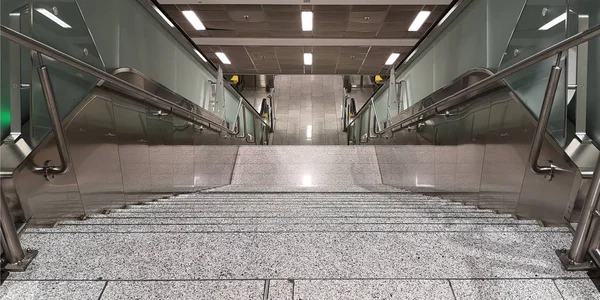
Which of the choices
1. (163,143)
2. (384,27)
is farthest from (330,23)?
(163,143)

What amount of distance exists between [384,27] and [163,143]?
8.56 metres

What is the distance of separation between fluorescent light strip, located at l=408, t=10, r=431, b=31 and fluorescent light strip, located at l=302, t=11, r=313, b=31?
2720 millimetres

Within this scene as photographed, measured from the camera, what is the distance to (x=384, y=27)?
1106 centimetres

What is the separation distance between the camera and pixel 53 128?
1.81m

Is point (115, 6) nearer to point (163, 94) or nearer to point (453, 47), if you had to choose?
point (163, 94)

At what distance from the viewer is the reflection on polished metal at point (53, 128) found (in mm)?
1763

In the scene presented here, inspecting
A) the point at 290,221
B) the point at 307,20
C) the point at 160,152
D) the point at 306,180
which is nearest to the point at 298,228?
the point at 290,221

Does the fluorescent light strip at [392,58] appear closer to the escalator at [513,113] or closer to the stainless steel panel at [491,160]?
the escalator at [513,113]

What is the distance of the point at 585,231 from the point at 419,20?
10.1 metres

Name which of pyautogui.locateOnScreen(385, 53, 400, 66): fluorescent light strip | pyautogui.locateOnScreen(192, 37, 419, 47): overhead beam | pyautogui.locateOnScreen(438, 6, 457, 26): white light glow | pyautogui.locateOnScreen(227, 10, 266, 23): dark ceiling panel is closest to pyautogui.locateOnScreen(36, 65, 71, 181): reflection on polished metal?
pyautogui.locateOnScreen(438, 6, 457, 26): white light glow

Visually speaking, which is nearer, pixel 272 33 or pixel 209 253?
pixel 209 253

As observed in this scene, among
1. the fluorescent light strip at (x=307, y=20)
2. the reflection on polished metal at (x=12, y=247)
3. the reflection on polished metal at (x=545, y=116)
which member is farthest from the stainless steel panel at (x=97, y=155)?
the fluorescent light strip at (x=307, y=20)

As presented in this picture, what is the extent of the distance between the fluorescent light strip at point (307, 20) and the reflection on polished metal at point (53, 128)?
8.78m

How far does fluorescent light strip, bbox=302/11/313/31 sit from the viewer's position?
9984 millimetres
